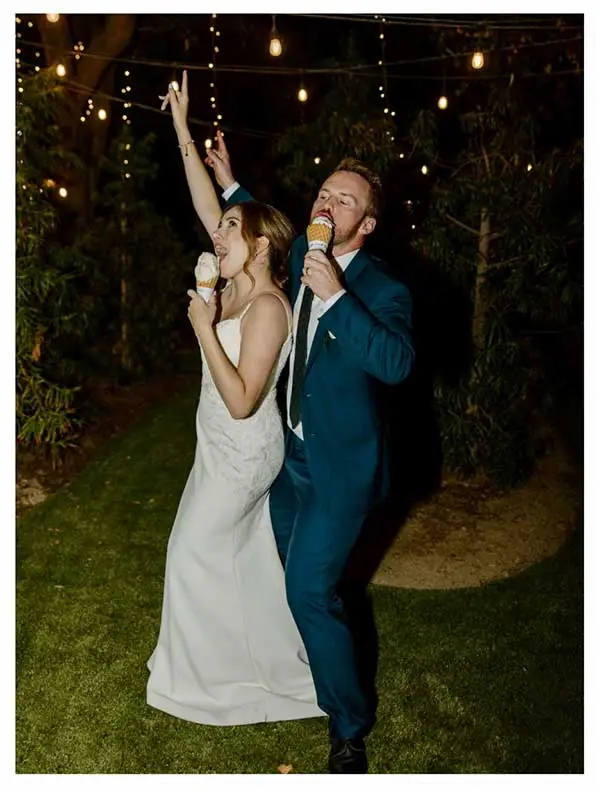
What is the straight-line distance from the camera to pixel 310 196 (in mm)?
6414

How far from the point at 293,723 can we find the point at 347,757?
1.11 feet

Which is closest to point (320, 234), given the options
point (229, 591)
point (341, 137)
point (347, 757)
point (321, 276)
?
point (321, 276)

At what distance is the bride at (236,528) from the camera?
9.50 feet

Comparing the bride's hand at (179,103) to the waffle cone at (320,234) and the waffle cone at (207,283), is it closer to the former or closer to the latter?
the waffle cone at (207,283)

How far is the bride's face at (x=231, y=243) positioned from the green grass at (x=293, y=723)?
1789 mm

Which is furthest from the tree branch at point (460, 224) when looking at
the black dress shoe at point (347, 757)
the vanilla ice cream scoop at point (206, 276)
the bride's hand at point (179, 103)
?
the black dress shoe at point (347, 757)

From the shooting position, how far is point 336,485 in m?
2.87

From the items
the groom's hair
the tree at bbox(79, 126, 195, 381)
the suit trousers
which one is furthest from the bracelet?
the tree at bbox(79, 126, 195, 381)

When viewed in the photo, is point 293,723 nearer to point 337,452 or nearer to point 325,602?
point 325,602

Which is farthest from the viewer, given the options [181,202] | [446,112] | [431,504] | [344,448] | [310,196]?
[181,202]

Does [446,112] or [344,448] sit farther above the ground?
[446,112]
